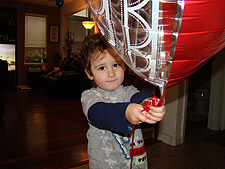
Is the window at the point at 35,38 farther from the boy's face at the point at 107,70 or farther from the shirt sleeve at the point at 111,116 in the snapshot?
the shirt sleeve at the point at 111,116

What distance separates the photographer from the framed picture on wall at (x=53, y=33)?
7766 millimetres

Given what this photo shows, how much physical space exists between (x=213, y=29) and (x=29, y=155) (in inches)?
84.6

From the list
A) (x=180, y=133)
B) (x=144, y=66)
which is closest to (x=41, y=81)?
(x=180, y=133)

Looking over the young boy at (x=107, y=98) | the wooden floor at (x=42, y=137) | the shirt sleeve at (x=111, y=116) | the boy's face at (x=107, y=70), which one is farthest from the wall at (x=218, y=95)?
the shirt sleeve at (x=111, y=116)

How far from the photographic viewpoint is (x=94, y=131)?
33.3 inches

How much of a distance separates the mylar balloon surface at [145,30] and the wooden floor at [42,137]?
5.59ft

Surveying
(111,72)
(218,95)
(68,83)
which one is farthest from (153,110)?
(68,83)

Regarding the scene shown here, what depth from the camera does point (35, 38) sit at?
24.8ft

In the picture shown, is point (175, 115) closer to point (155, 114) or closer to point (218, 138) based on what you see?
point (218, 138)

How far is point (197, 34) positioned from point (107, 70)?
1.53 ft

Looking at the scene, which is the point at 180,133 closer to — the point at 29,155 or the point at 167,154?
the point at 167,154

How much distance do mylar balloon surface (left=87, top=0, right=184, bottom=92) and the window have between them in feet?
25.5

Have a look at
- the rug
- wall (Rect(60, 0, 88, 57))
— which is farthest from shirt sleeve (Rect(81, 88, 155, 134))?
wall (Rect(60, 0, 88, 57))

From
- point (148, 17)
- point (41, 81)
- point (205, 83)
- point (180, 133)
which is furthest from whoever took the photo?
point (41, 81)
